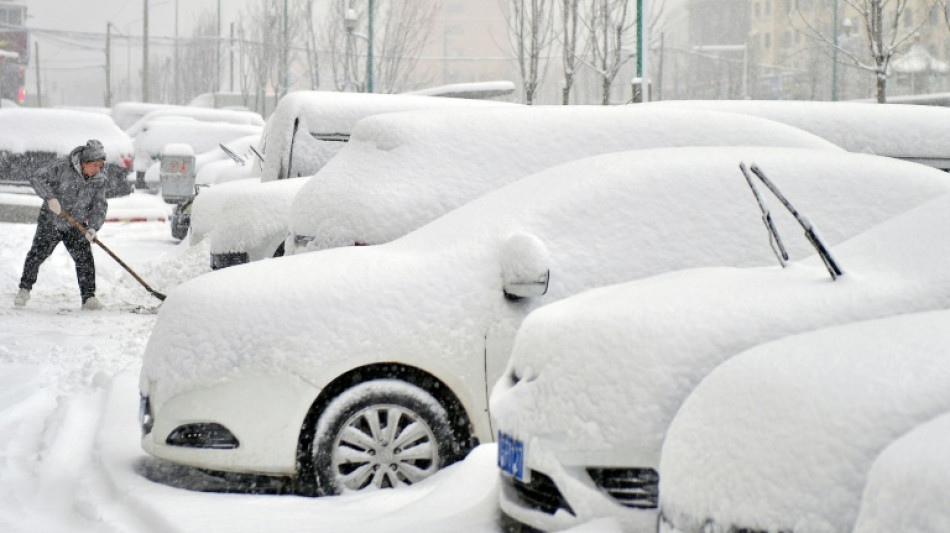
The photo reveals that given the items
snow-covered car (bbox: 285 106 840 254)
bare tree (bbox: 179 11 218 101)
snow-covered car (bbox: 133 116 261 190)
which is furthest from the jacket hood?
bare tree (bbox: 179 11 218 101)

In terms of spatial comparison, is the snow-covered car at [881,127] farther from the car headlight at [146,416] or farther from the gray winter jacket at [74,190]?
the gray winter jacket at [74,190]

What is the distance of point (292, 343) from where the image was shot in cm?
535

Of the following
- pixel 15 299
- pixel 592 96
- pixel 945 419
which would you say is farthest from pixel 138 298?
pixel 592 96

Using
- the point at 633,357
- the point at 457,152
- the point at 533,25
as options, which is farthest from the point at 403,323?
the point at 533,25

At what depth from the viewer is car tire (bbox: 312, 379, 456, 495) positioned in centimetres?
534

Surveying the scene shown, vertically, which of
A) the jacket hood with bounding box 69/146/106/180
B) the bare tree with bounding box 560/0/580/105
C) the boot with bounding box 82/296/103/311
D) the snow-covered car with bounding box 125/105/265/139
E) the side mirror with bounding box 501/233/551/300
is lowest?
the boot with bounding box 82/296/103/311

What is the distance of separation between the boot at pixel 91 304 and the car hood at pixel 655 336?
26.4 ft

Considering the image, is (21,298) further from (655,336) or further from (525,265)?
(655,336)

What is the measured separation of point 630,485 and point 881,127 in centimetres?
585

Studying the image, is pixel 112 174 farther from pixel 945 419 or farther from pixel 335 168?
pixel 945 419

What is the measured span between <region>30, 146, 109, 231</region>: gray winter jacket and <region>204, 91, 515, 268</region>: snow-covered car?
3.39 ft

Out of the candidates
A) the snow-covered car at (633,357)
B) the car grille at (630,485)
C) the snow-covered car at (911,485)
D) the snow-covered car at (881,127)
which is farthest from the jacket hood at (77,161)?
the snow-covered car at (911,485)

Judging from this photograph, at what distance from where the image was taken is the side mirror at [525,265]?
5367mm

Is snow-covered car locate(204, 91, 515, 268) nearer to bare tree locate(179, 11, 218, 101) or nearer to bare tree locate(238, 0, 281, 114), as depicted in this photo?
bare tree locate(238, 0, 281, 114)
